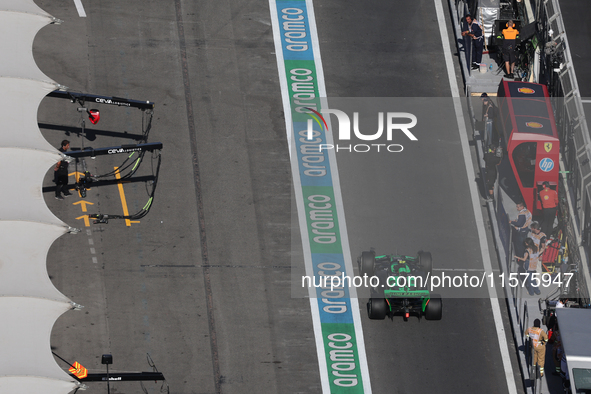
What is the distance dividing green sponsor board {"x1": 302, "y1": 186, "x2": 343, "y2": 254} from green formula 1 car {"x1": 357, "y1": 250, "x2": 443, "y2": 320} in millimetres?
1909

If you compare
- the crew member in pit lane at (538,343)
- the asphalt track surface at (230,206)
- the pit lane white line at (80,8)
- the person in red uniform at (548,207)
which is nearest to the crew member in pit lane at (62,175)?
the asphalt track surface at (230,206)

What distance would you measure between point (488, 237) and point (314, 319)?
21.9 ft

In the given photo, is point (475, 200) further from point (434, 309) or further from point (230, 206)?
point (230, 206)

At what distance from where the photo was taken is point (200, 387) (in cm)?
4219

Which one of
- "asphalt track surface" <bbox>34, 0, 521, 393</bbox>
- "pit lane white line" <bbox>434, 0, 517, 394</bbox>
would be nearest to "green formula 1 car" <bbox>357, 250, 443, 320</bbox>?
"asphalt track surface" <bbox>34, 0, 521, 393</bbox>

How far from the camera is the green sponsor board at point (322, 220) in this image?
4619cm

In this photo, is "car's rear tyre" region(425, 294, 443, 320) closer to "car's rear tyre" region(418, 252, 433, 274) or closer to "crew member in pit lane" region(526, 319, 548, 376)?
"car's rear tyre" region(418, 252, 433, 274)

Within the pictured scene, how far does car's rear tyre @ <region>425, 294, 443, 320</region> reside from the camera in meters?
43.5

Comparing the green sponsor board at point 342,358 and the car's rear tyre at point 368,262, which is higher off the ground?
the car's rear tyre at point 368,262

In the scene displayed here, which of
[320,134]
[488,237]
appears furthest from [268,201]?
[488,237]

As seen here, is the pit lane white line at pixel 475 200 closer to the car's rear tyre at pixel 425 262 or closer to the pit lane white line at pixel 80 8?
the car's rear tyre at pixel 425 262

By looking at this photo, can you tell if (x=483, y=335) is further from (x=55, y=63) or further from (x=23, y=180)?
(x=55, y=63)

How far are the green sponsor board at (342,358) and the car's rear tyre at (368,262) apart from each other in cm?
181

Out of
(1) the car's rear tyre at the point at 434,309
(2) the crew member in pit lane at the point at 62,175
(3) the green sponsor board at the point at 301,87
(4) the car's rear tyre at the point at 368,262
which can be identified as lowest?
(1) the car's rear tyre at the point at 434,309
